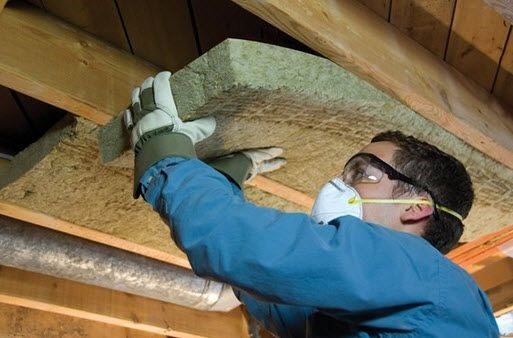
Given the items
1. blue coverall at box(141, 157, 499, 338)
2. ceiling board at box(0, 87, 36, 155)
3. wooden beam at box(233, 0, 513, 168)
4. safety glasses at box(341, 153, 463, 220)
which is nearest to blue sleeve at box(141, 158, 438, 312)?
blue coverall at box(141, 157, 499, 338)

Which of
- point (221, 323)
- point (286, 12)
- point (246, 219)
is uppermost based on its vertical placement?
point (286, 12)

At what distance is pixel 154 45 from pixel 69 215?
521 mm

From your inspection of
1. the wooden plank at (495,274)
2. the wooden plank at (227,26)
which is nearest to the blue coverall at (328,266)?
the wooden plank at (227,26)

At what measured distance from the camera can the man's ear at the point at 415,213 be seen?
4.30 feet

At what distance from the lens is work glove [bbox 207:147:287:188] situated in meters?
1.50

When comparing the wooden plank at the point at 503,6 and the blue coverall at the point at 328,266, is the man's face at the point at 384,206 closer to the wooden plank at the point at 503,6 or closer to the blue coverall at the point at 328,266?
the blue coverall at the point at 328,266

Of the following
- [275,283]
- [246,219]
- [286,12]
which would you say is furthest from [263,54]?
[275,283]

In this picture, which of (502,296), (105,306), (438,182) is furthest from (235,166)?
(502,296)

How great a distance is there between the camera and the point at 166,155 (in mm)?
1197

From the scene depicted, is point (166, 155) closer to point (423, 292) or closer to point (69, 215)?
point (423, 292)

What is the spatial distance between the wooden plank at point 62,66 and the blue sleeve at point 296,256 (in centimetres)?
44

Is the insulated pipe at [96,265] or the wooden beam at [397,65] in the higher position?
the wooden beam at [397,65]

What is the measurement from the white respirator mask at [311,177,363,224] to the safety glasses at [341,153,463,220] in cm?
3

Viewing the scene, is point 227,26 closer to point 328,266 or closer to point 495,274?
point 328,266
